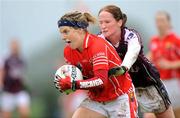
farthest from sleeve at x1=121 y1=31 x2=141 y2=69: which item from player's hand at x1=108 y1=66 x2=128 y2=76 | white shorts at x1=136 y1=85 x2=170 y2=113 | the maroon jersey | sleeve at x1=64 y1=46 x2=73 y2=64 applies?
the maroon jersey

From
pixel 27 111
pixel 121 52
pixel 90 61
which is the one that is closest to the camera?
pixel 90 61

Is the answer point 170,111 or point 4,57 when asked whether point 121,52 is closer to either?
point 170,111

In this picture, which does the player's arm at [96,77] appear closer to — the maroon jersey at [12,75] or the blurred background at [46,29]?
the maroon jersey at [12,75]

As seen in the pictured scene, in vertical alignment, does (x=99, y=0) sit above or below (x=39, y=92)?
above

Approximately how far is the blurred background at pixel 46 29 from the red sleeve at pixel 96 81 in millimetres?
9630

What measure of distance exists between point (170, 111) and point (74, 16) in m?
1.78

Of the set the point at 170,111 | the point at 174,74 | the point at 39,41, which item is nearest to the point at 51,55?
the point at 39,41

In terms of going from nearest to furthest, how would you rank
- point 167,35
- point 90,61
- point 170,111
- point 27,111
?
1. point 90,61
2. point 170,111
3. point 167,35
4. point 27,111

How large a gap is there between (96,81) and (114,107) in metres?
0.52

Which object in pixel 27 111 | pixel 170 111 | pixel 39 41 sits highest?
pixel 170 111

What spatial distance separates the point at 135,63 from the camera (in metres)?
8.39

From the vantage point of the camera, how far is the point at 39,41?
711 inches

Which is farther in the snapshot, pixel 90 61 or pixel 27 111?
Answer: pixel 27 111

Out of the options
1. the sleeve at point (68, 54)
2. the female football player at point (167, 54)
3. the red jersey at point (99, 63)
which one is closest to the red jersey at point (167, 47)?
the female football player at point (167, 54)
